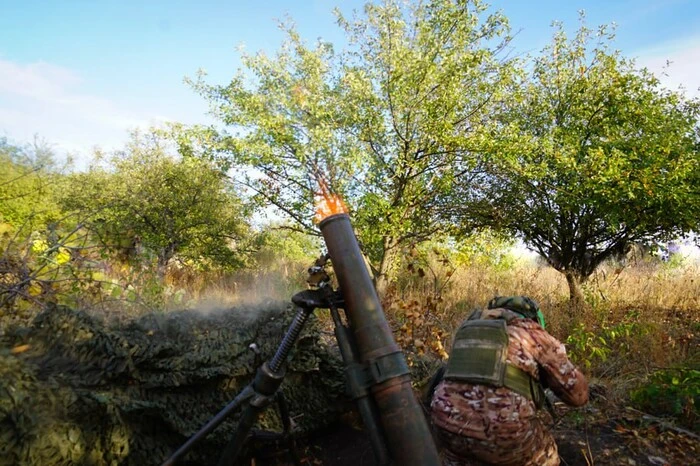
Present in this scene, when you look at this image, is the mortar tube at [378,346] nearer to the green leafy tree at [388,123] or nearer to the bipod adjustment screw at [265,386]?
the bipod adjustment screw at [265,386]

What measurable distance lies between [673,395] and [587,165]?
533 cm

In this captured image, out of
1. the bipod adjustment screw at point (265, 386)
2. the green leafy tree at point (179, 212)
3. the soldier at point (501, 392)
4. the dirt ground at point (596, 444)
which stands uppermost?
the green leafy tree at point (179, 212)

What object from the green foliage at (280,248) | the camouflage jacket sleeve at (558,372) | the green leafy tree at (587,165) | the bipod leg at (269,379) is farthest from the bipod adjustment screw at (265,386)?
the green foliage at (280,248)

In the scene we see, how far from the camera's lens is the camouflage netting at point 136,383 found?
2.55 metres

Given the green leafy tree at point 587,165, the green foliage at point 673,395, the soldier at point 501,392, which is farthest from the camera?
the green leafy tree at point 587,165

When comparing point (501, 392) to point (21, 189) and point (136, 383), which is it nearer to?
point (136, 383)

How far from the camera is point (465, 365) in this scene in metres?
2.82

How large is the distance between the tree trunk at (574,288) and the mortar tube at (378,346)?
7.35 m

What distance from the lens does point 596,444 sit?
12.3 ft

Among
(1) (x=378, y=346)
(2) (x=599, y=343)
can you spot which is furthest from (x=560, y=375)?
(2) (x=599, y=343)

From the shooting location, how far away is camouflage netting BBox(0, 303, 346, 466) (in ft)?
8.38

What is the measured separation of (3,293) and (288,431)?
2.58m

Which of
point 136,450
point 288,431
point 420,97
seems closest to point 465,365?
point 288,431

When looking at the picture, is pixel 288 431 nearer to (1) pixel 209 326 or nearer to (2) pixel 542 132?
(1) pixel 209 326
